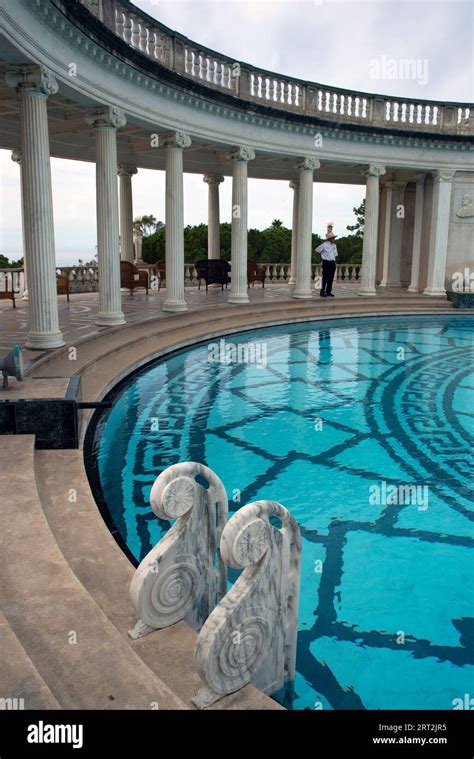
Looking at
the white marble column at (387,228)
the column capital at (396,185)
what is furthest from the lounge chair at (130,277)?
the column capital at (396,185)

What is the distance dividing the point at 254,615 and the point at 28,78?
9872mm

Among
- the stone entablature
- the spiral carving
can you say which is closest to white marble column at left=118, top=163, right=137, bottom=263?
the stone entablature

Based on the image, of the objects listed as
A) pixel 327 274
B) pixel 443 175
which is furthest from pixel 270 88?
pixel 443 175

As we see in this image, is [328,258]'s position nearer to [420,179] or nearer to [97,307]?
[420,179]

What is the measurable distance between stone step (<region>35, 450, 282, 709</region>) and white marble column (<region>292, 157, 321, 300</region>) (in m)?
17.5

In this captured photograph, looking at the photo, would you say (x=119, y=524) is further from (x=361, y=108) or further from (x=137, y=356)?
(x=361, y=108)

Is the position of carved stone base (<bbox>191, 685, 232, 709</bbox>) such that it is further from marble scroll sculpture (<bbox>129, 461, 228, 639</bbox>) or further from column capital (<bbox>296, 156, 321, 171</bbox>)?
column capital (<bbox>296, 156, 321, 171</bbox>)

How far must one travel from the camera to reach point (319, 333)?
19.1 metres

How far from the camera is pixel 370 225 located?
81.6 ft

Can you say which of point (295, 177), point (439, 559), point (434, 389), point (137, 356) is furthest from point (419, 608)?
point (295, 177)

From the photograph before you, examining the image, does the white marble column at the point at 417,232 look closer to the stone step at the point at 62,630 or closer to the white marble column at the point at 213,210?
the white marble column at the point at 213,210

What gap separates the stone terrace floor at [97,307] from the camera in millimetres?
13324

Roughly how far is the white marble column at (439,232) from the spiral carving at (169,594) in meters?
24.9
